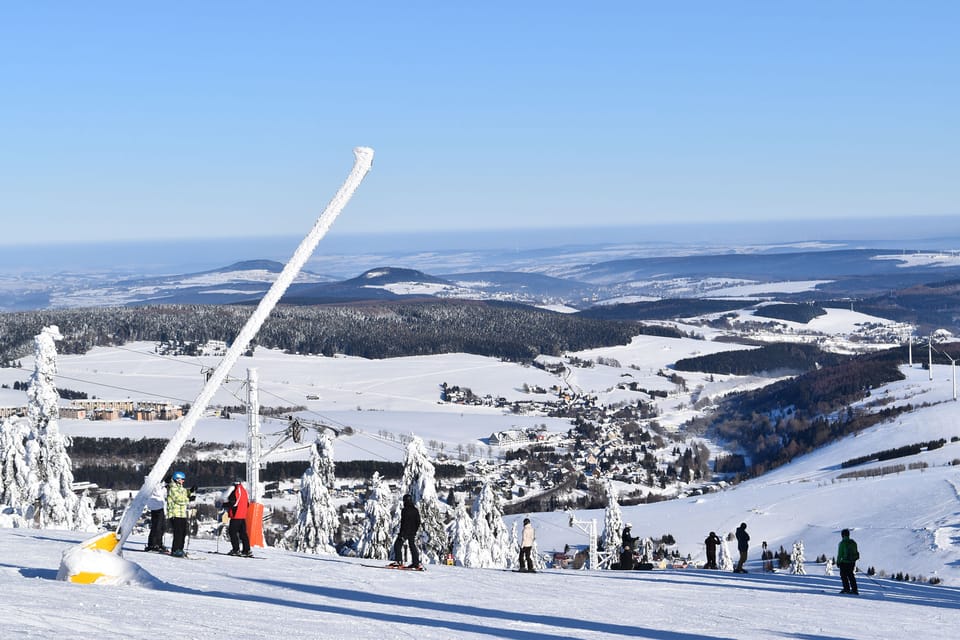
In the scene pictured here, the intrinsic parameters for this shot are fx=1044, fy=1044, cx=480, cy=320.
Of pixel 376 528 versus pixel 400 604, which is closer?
pixel 400 604

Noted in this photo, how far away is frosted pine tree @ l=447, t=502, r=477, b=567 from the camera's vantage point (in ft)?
136

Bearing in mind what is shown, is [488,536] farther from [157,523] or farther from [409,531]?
[157,523]

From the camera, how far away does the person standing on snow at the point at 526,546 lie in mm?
23781

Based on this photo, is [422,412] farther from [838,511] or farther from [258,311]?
[258,311]

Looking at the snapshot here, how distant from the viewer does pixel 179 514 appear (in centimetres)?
1980

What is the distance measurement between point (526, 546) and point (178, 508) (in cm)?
833

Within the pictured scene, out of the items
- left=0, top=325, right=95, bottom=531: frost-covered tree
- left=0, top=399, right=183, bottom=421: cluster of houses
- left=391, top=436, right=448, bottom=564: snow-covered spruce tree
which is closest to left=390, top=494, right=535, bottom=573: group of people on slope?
left=391, top=436, right=448, bottom=564: snow-covered spruce tree

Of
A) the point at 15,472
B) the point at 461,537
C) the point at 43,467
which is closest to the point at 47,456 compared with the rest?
the point at 43,467

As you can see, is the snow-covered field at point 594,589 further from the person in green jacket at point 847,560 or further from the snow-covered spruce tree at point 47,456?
the snow-covered spruce tree at point 47,456

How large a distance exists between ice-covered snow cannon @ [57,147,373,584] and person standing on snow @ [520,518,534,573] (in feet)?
32.6

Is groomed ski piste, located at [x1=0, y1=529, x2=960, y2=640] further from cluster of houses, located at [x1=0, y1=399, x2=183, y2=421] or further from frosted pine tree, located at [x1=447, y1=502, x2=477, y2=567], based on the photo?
cluster of houses, located at [x1=0, y1=399, x2=183, y2=421]

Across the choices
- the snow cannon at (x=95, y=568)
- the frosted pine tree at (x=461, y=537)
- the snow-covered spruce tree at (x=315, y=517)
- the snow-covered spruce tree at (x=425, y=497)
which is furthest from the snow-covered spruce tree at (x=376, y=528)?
the snow cannon at (x=95, y=568)

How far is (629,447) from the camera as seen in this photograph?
390 ft

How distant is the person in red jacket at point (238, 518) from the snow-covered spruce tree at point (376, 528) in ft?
65.0
